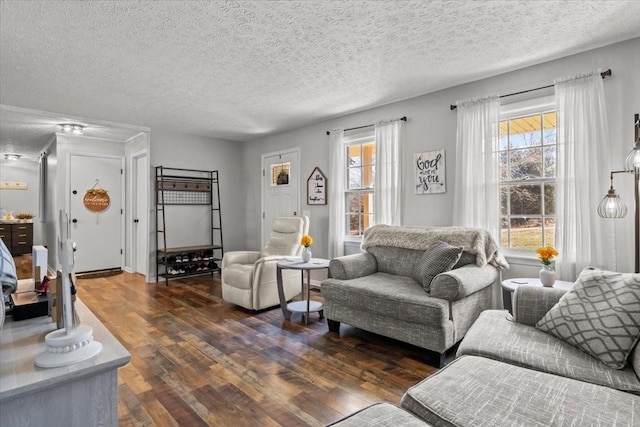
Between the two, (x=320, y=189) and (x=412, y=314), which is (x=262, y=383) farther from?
(x=320, y=189)

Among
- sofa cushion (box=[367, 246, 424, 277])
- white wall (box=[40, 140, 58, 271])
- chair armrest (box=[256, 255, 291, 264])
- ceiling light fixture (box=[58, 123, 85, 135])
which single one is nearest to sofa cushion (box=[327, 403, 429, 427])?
sofa cushion (box=[367, 246, 424, 277])

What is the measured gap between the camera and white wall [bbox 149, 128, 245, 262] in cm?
559

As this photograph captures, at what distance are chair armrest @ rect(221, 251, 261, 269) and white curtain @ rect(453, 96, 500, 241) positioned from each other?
245 centimetres

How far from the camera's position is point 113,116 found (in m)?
4.71

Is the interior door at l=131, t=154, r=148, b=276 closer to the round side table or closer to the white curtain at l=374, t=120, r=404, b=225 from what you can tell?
the white curtain at l=374, t=120, r=404, b=225

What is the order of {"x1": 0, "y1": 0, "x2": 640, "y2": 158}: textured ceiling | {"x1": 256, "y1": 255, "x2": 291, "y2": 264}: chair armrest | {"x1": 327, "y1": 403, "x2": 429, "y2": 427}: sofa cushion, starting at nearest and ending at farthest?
{"x1": 327, "y1": 403, "x2": 429, "y2": 427}: sofa cushion < {"x1": 0, "y1": 0, "x2": 640, "y2": 158}: textured ceiling < {"x1": 256, "y1": 255, "x2": 291, "y2": 264}: chair armrest

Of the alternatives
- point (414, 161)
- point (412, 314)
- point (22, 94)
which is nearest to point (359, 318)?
point (412, 314)

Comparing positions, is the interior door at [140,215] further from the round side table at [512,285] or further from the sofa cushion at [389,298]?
the round side table at [512,285]

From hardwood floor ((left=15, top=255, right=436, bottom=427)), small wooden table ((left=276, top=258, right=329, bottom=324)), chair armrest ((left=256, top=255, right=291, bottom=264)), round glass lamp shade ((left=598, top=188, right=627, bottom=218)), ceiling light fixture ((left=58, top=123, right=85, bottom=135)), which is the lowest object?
hardwood floor ((left=15, top=255, right=436, bottom=427))

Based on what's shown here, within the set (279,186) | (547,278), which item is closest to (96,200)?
(279,186)

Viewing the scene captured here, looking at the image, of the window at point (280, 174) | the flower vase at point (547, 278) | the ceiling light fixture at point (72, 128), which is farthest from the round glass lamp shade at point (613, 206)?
the ceiling light fixture at point (72, 128)

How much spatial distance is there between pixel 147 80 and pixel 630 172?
4201 millimetres

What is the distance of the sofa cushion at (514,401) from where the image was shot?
3.59 feet

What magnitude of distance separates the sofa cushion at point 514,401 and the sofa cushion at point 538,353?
10cm
